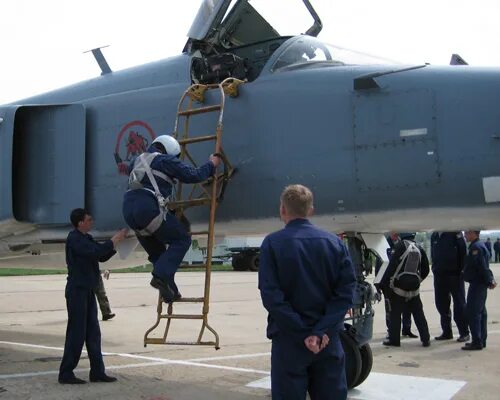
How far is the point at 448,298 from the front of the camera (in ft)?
29.1

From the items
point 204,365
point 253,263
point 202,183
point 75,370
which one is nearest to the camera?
point 202,183

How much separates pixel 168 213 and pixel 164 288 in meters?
0.64

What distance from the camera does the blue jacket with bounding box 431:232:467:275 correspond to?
8750mm

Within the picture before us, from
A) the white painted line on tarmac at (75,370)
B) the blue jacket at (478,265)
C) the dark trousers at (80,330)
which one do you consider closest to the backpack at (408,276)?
the blue jacket at (478,265)

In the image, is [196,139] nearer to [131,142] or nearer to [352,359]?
[131,142]

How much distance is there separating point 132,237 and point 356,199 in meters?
2.45

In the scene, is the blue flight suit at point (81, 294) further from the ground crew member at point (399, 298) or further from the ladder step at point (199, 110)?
the ground crew member at point (399, 298)

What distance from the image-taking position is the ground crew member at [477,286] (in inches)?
305

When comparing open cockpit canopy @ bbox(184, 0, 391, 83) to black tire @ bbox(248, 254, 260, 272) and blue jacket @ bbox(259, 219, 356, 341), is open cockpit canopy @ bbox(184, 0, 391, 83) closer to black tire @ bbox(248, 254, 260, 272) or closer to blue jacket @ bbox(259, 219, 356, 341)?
blue jacket @ bbox(259, 219, 356, 341)

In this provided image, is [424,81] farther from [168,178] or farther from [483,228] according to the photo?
[168,178]

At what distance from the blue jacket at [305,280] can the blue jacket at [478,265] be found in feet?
17.2

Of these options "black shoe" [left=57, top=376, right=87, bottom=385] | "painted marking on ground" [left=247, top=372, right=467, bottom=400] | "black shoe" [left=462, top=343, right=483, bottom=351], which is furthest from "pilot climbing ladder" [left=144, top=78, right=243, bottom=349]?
"black shoe" [left=462, top=343, right=483, bottom=351]

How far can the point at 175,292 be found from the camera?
490 centimetres

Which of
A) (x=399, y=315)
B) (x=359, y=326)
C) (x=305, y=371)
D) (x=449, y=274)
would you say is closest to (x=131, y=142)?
(x=359, y=326)
